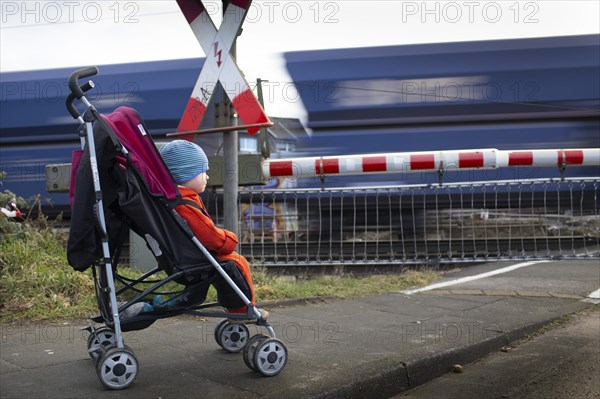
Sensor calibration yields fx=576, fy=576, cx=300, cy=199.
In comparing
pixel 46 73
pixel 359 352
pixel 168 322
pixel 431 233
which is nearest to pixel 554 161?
pixel 431 233

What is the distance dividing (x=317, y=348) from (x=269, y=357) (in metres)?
0.78

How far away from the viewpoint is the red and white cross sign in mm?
4277

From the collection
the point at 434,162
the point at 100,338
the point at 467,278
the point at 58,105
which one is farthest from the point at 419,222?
the point at 58,105

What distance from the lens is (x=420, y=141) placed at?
9023mm

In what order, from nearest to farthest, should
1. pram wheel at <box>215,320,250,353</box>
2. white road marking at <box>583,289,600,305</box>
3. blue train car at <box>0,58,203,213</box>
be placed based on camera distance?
pram wheel at <box>215,320,250,353</box>
white road marking at <box>583,289,600,305</box>
blue train car at <box>0,58,203,213</box>

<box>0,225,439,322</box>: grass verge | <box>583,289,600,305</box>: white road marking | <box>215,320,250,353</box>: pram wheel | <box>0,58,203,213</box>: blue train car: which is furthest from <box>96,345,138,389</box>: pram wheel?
<box>0,58,203,213</box>: blue train car

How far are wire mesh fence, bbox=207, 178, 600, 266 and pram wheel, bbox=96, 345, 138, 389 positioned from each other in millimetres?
4887

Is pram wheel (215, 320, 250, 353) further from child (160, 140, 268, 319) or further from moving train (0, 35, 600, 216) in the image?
moving train (0, 35, 600, 216)

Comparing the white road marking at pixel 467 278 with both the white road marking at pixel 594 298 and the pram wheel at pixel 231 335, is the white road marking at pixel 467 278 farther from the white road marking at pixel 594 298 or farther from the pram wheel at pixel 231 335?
the pram wheel at pixel 231 335

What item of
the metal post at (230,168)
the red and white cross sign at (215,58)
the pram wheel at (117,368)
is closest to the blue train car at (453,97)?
the metal post at (230,168)

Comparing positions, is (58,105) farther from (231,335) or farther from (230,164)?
(231,335)

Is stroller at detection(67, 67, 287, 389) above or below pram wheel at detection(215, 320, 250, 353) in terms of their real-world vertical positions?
above

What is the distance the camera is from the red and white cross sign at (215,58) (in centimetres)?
428

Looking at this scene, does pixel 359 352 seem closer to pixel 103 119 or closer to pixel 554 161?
pixel 103 119
